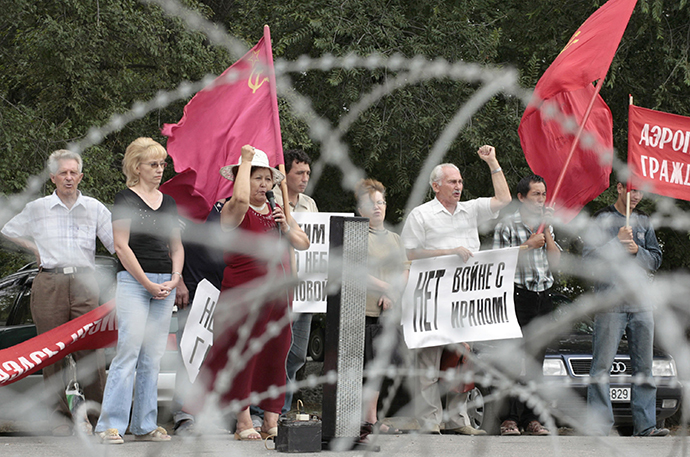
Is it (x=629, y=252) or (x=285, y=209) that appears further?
(x=629, y=252)

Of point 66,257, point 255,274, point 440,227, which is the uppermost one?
point 440,227

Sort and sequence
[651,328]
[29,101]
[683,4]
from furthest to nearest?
[29,101]
[683,4]
[651,328]

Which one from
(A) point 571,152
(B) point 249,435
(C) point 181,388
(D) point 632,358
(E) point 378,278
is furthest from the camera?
(D) point 632,358

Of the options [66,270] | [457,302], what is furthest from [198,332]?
[457,302]

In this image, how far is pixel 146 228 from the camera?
595 cm

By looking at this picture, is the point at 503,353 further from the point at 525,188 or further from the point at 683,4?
the point at 683,4

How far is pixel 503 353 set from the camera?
283 inches

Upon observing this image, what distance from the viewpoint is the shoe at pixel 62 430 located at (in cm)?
646

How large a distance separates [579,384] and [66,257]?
4.49 m

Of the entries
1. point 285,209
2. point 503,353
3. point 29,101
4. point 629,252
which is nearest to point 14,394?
point 285,209

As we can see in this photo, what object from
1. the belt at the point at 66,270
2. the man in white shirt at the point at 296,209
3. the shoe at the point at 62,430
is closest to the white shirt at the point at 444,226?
the man in white shirt at the point at 296,209

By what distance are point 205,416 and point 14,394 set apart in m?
5.14

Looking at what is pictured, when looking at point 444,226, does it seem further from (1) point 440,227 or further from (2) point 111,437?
(2) point 111,437

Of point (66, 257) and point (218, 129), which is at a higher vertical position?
point (218, 129)
